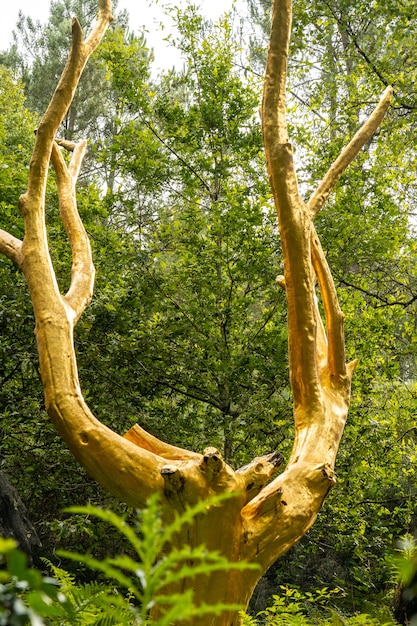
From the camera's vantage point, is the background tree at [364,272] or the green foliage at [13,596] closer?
the green foliage at [13,596]

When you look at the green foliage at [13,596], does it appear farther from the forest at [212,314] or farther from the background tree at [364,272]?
the background tree at [364,272]

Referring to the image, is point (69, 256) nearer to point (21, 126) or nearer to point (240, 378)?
point (240, 378)

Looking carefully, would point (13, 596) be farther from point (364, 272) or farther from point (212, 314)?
point (364, 272)

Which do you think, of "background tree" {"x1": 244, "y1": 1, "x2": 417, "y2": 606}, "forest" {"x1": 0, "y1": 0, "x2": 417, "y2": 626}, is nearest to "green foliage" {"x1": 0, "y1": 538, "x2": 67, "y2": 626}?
"forest" {"x1": 0, "y1": 0, "x2": 417, "y2": 626}

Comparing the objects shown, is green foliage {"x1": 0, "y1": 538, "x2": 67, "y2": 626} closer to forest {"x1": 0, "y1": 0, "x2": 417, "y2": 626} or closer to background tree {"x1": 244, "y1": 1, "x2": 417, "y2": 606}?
forest {"x1": 0, "y1": 0, "x2": 417, "y2": 626}

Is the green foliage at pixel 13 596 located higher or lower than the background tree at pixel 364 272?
lower

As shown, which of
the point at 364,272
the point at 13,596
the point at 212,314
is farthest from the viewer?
the point at 364,272

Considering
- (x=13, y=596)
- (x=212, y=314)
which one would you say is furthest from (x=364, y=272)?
(x=13, y=596)

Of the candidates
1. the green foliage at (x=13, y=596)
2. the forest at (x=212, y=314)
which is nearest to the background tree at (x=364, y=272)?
the forest at (x=212, y=314)

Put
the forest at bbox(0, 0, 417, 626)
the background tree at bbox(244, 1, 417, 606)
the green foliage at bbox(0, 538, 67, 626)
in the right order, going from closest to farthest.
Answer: the green foliage at bbox(0, 538, 67, 626)
the forest at bbox(0, 0, 417, 626)
the background tree at bbox(244, 1, 417, 606)

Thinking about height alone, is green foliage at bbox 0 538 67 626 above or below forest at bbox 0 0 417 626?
below

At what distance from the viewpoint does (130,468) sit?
212 centimetres

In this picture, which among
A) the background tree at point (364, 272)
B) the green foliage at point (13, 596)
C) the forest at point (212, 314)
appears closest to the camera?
the green foliage at point (13, 596)

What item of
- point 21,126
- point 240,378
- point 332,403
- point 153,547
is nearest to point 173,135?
point 240,378
